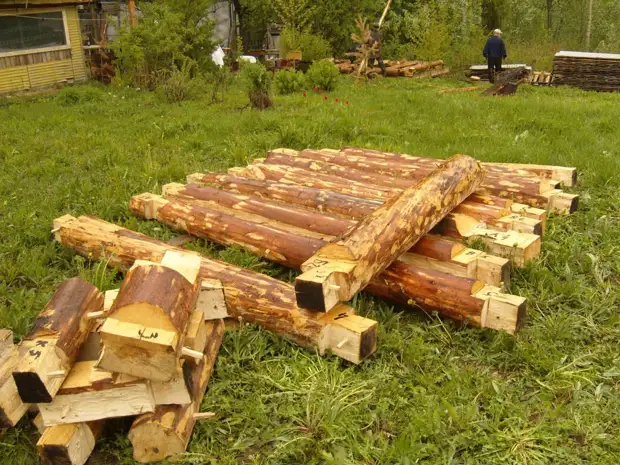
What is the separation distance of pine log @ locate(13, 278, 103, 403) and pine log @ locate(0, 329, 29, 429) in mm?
70

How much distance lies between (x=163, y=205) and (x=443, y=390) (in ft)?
11.4

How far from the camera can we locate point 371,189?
5938 millimetres

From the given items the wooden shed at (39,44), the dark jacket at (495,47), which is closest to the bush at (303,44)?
the dark jacket at (495,47)

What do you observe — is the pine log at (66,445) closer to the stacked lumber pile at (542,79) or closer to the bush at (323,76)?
the bush at (323,76)

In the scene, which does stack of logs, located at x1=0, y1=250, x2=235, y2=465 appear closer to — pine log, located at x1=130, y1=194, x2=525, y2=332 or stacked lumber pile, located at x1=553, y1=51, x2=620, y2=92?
pine log, located at x1=130, y1=194, x2=525, y2=332

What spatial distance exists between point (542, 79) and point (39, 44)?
15235 millimetres

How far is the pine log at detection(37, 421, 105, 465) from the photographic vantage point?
2805mm

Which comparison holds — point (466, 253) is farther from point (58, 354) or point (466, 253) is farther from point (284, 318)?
point (58, 354)

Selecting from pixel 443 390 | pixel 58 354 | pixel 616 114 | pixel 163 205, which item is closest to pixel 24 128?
pixel 163 205

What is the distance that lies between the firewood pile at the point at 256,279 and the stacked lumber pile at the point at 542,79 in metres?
12.0

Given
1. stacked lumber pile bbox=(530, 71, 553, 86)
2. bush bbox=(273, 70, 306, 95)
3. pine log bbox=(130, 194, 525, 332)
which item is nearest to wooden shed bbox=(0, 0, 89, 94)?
bush bbox=(273, 70, 306, 95)

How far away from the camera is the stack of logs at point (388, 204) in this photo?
4.08 metres

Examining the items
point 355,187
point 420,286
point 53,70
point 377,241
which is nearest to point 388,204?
point 377,241

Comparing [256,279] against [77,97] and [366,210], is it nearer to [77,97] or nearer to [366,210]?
[366,210]
